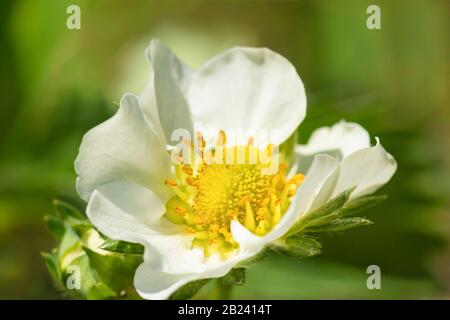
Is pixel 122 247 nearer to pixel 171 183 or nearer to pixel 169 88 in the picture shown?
Result: pixel 171 183

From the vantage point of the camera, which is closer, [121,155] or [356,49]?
[121,155]

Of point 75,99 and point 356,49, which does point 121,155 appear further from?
point 356,49

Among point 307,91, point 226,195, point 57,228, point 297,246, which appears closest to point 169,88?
point 226,195

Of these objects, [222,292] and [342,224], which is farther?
[222,292]

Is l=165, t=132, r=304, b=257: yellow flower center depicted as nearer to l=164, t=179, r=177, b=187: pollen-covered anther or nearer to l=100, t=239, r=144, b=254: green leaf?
l=164, t=179, r=177, b=187: pollen-covered anther

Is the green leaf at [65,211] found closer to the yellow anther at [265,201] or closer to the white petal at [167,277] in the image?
the white petal at [167,277]

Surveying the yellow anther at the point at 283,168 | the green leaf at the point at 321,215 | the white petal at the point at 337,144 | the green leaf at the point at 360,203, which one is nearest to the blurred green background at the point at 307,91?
the white petal at the point at 337,144
